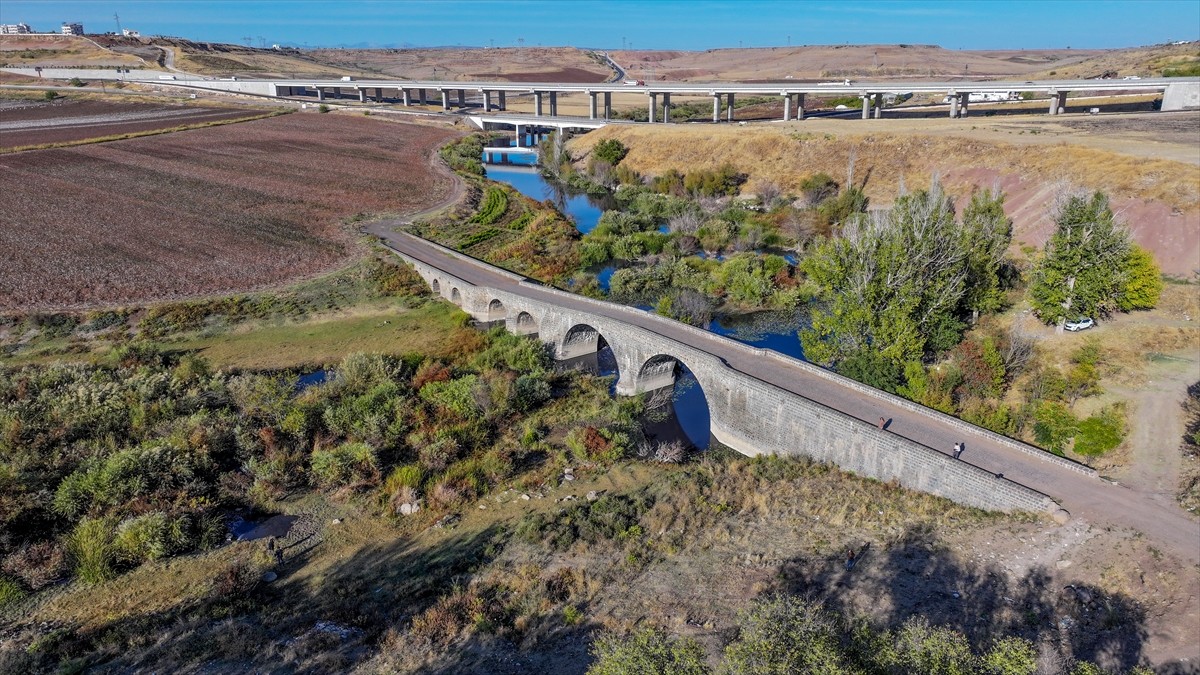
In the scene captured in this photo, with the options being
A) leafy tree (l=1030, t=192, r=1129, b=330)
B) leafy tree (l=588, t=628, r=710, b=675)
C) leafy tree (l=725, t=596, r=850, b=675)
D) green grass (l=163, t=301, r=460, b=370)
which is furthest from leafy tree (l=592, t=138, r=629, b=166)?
leafy tree (l=588, t=628, r=710, b=675)

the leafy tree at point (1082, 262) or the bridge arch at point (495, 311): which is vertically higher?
the leafy tree at point (1082, 262)

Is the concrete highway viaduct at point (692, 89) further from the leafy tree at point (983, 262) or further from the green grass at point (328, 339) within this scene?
the green grass at point (328, 339)

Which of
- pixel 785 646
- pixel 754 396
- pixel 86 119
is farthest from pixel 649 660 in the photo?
pixel 86 119

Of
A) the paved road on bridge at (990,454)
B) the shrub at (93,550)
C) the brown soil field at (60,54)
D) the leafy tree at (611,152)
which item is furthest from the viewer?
the brown soil field at (60,54)

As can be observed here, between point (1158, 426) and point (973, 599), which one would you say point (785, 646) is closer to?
point (973, 599)

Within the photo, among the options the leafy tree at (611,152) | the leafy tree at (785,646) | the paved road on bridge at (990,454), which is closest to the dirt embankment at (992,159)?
the leafy tree at (611,152)

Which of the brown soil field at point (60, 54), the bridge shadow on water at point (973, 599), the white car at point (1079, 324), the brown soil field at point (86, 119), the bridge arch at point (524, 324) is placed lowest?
the bridge shadow on water at point (973, 599)
